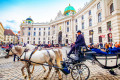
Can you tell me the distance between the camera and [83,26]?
27.5 metres

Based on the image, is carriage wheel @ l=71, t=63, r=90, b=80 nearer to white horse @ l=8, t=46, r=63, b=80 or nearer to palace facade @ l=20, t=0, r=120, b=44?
white horse @ l=8, t=46, r=63, b=80

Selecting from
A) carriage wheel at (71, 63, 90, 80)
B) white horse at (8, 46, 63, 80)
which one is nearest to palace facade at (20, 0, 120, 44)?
carriage wheel at (71, 63, 90, 80)

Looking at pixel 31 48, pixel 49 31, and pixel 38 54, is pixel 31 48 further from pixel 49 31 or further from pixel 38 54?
pixel 49 31

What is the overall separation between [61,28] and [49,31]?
11.6 meters

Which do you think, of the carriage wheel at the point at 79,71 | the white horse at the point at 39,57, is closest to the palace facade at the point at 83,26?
Result: the carriage wheel at the point at 79,71

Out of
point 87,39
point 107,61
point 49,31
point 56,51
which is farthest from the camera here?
point 49,31

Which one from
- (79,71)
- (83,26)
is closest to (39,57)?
(79,71)

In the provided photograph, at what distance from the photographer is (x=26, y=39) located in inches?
1893

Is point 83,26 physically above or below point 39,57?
above

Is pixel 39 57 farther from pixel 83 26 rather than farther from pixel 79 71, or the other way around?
pixel 83 26

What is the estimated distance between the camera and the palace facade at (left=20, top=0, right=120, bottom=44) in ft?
43.4

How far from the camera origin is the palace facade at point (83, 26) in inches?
521

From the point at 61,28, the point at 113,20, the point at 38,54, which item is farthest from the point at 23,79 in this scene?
the point at 61,28

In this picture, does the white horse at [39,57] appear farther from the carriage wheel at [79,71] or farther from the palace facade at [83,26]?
the palace facade at [83,26]
